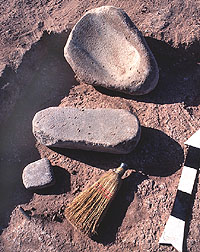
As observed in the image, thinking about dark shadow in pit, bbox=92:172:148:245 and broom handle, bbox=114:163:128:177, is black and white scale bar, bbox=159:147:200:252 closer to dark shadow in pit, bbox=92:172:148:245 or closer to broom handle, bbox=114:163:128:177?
dark shadow in pit, bbox=92:172:148:245

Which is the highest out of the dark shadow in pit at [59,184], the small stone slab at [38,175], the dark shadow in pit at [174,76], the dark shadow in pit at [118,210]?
the small stone slab at [38,175]

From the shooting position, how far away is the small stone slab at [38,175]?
2.54 metres

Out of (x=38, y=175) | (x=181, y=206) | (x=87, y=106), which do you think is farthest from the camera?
(x=87, y=106)

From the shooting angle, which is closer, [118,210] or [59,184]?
[118,210]

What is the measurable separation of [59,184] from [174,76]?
1595 mm

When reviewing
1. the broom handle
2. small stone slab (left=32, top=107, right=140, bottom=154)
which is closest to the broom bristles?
the broom handle

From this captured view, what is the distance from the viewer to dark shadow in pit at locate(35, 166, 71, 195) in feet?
8.48

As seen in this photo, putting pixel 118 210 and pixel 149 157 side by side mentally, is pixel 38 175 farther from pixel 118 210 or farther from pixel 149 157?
pixel 149 157

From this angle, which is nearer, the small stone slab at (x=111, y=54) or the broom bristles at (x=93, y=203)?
the broom bristles at (x=93, y=203)

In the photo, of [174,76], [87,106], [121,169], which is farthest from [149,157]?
[174,76]

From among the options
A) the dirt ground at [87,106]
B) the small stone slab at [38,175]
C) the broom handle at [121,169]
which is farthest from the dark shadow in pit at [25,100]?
the broom handle at [121,169]

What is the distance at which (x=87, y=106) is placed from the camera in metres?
2.91

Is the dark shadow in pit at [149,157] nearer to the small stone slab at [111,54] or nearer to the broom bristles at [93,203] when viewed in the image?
the broom bristles at [93,203]

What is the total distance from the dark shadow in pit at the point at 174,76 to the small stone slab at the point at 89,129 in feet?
1.32
